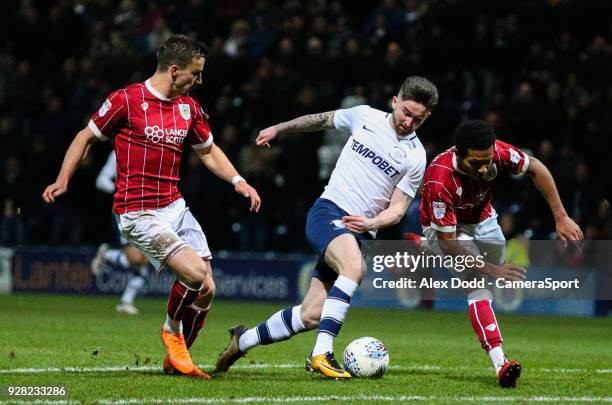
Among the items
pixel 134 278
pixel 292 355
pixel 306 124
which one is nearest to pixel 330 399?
pixel 306 124

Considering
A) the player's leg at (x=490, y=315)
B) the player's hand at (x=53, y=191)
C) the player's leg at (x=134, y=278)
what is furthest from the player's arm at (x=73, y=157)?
the player's leg at (x=134, y=278)

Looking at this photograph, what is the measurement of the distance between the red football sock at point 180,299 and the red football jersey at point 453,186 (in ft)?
5.87

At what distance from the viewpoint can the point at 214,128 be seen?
1934cm

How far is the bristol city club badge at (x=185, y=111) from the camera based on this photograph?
28.6 feet

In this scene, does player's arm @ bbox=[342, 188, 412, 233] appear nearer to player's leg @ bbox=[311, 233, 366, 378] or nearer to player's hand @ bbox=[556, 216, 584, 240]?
player's leg @ bbox=[311, 233, 366, 378]

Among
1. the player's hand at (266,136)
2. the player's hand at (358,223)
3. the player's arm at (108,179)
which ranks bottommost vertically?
the player's arm at (108,179)

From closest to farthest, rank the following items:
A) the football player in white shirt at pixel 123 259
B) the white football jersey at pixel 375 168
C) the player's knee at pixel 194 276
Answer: the player's knee at pixel 194 276, the white football jersey at pixel 375 168, the football player in white shirt at pixel 123 259

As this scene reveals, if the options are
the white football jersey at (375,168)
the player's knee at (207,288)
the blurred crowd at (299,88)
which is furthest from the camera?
the blurred crowd at (299,88)

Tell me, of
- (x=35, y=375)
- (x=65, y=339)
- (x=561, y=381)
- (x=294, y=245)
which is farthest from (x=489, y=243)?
(x=294, y=245)

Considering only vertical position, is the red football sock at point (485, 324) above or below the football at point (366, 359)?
above

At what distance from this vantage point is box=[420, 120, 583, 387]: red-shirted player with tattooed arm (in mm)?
8281

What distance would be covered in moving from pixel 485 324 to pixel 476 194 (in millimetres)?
951

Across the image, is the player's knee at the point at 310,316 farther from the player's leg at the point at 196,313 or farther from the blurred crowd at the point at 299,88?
the blurred crowd at the point at 299,88

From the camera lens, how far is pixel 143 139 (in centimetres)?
852
